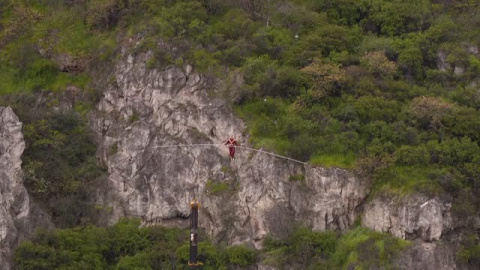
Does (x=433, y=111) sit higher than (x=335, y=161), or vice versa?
(x=433, y=111)

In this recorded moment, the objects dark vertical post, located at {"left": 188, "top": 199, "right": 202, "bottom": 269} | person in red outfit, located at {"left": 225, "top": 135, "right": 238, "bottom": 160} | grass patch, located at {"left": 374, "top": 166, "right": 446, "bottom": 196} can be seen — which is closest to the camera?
dark vertical post, located at {"left": 188, "top": 199, "right": 202, "bottom": 269}

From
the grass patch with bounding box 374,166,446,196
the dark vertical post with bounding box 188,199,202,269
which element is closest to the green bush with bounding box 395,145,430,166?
the grass patch with bounding box 374,166,446,196

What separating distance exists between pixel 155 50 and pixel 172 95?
229 centimetres

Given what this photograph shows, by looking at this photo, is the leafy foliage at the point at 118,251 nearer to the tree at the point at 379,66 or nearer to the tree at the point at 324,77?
the tree at the point at 324,77

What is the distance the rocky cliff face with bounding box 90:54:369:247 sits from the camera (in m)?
44.3

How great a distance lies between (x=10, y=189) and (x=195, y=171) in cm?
730

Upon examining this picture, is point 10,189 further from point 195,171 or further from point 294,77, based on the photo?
point 294,77

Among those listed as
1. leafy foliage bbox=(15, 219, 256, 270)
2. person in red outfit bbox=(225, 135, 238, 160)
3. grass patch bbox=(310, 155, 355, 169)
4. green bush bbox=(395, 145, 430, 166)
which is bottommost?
leafy foliage bbox=(15, 219, 256, 270)

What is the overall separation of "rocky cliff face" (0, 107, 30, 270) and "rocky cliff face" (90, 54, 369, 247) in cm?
353

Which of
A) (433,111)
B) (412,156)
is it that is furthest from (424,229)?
A: (433,111)

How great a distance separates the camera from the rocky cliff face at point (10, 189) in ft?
141

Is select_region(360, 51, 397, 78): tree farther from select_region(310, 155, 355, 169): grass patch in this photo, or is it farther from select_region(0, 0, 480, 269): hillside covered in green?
select_region(310, 155, 355, 169): grass patch

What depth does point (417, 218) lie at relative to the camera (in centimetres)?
4244

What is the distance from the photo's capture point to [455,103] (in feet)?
151
